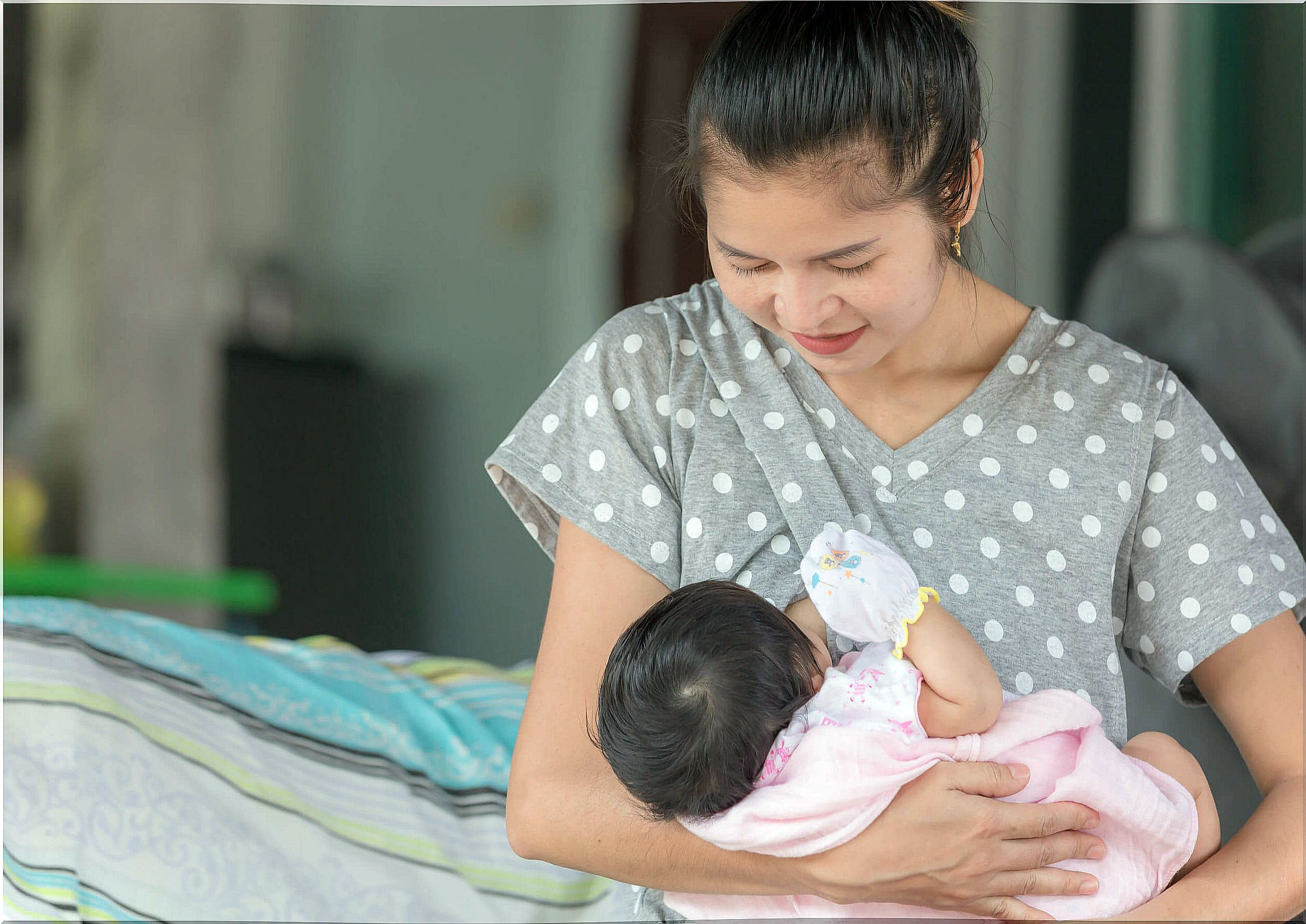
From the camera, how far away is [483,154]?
14.3ft

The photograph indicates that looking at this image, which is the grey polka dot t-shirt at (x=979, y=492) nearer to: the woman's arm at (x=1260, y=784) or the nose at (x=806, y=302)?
the woman's arm at (x=1260, y=784)

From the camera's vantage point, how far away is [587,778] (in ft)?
3.93

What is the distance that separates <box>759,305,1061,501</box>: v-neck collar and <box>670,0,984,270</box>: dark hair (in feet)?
0.89

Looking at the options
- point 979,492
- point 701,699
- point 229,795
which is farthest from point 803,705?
point 229,795

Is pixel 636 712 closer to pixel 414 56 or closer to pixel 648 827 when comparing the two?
pixel 648 827

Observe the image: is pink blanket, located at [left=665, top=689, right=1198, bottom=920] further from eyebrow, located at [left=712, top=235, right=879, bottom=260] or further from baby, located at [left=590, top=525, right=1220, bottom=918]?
eyebrow, located at [left=712, top=235, right=879, bottom=260]

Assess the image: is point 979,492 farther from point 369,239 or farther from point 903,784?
point 369,239

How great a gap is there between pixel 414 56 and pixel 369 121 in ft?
1.02

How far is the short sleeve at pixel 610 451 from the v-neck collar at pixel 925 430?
0.60ft

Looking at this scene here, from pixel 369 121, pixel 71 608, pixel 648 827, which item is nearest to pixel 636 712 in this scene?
pixel 648 827

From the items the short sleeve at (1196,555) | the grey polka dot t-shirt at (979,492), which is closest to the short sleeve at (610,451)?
the grey polka dot t-shirt at (979,492)

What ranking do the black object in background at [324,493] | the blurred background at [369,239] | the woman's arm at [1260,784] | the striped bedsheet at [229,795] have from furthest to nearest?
the black object in background at [324,493]
the blurred background at [369,239]
the striped bedsheet at [229,795]
the woman's arm at [1260,784]

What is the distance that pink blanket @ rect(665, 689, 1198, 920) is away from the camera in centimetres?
105

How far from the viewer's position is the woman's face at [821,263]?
1.09m
